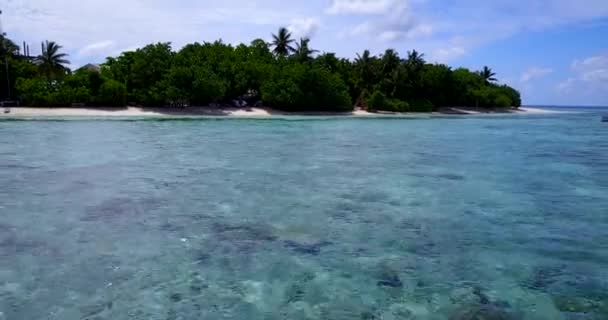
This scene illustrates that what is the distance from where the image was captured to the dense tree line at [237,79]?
53.3 meters

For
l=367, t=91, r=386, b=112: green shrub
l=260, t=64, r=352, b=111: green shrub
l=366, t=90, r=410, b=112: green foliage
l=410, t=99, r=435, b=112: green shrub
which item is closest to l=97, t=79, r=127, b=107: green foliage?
l=260, t=64, r=352, b=111: green shrub

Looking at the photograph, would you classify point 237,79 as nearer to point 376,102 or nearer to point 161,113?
point 161,113

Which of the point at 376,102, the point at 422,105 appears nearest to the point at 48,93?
the point at 376,102

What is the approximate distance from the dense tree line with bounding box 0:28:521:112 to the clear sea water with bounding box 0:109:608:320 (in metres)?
37.8

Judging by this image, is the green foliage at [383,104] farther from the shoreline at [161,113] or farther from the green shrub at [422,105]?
the green shrub at [422,105]

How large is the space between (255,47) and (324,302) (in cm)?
6397

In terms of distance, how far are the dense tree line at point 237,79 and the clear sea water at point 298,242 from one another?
124 feet

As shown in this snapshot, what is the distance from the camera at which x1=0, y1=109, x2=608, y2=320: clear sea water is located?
19.8ft

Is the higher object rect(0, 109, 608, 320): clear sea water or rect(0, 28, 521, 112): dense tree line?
rect(0, 28, 521, 112): dense tree line

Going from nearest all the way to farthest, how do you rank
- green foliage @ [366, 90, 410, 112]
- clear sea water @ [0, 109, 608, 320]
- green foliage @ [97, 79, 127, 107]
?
clear sea water @ [0, 109, 608, 320] → green foliage @ [97, 79, 127, 107] → green foliage @ [366, 90, 410, 112]

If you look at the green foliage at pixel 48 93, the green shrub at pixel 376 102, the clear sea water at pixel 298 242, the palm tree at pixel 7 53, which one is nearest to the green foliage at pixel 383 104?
the green shrub at pixel 376 102

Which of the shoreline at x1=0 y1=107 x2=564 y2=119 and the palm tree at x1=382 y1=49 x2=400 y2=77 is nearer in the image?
the shoreline at x1=0 y1=107 x2=564 y2=119

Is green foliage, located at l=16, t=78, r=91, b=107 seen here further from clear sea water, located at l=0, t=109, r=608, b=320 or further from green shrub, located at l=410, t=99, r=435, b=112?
green shrub, located at l=410, t=99, r=435, b=112

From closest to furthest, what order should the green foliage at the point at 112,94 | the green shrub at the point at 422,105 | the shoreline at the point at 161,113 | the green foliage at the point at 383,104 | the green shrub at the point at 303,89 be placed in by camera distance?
the shoreline at the point at 161,113
the green foliage at the point at 112,94
the green shrub at the point at 303,89
the green foliage at the point at 383,104
the green shrub at the point at 422,105
